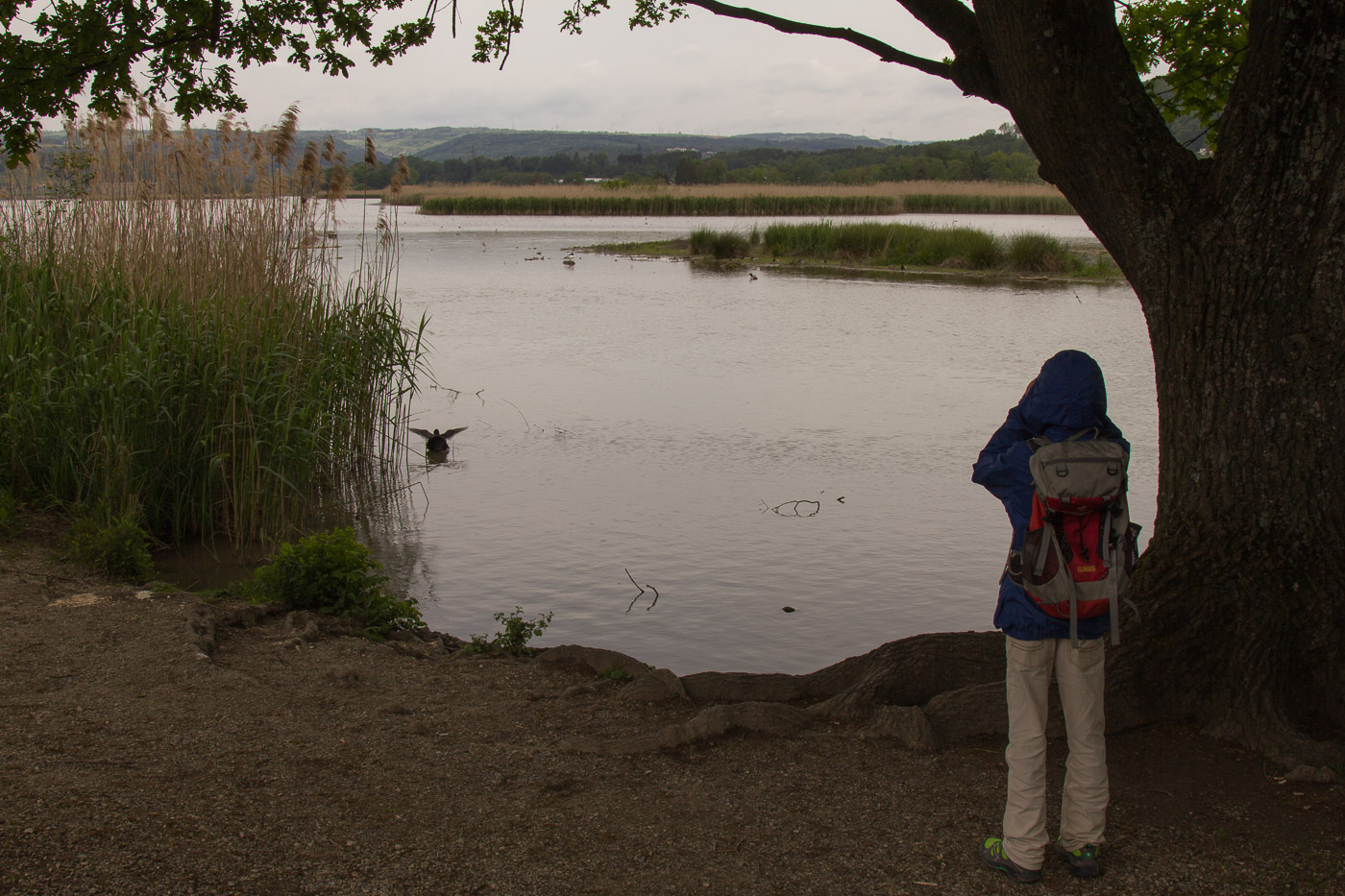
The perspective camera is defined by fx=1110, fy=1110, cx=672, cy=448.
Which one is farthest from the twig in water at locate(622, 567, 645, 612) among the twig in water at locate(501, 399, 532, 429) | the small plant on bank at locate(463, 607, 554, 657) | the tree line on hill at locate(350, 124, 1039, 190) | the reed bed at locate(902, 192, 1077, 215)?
the tree line on hill at locate(350, 124, 1039, 190)

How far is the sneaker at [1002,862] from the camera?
3.12m

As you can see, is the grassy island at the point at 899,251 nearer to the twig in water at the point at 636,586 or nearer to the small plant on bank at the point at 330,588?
the twig in water at the point at 636,586

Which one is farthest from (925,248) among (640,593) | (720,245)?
(640,593)

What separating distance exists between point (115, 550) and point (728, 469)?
4956 mm

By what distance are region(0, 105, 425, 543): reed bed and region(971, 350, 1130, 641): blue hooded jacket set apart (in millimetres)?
5192

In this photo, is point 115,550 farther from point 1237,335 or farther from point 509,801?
point 1237,335

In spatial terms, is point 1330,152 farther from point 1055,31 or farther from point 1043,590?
point 1043,590

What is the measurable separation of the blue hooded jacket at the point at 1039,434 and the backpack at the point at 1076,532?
35mm

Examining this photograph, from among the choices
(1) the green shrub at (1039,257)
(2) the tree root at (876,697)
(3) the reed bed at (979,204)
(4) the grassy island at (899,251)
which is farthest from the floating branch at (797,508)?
(3) the reed bed at (979,204)

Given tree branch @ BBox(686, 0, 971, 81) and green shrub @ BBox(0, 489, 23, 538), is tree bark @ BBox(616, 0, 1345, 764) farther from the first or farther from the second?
green shrub @ BBox(0, 489, 23, 538)

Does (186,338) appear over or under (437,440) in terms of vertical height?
over

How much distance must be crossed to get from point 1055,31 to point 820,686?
2.70 metres

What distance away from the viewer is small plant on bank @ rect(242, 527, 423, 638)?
5930mm

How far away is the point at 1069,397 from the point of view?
119 inches
